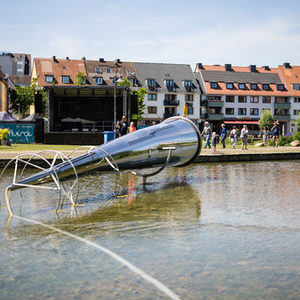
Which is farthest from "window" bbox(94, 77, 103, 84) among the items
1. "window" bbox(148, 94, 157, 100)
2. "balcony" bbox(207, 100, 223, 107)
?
"balcony" bbox(207, 100, 223, 107)

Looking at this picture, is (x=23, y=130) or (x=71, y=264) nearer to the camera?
(x=71, y=264)

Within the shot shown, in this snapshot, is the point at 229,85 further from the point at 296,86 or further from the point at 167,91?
the point at 296,86

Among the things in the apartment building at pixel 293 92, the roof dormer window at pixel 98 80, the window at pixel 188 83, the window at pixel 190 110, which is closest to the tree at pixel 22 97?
the roof dormer window at pixel 98 80

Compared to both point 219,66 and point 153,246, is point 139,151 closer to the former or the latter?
point 153,246

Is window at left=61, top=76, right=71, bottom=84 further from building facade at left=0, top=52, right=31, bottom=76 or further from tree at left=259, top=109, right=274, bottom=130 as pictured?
building facade at left=0, top=52, right=31, bottom=76

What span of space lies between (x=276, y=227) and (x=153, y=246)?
1.98 metres

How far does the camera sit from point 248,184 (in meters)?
10.9

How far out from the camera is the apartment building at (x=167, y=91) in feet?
260

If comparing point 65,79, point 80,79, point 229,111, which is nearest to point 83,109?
point 80,79

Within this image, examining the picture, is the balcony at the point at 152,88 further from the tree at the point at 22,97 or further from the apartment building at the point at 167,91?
the tree at the point at 22,97

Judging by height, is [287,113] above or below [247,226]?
above

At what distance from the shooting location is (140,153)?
31.5ft

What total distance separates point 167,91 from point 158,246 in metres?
76.0

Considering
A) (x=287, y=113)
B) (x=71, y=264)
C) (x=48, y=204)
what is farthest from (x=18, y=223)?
(x=287, y=113)
